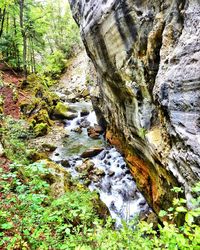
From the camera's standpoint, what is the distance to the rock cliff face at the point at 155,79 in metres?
4.94

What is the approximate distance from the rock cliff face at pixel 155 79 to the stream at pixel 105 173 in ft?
2.43

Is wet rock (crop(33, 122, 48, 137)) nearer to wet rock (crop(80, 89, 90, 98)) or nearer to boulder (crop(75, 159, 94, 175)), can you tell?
boulder (crop(75, 159, 94, 175))

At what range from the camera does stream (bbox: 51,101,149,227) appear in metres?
9.37

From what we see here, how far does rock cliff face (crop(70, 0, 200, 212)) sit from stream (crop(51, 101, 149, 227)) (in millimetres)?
742

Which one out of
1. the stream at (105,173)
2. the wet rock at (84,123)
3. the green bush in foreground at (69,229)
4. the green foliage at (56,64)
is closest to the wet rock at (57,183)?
the green bush in foreground at (69,229)

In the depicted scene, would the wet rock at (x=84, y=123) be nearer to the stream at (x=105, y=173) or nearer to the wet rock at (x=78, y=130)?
the wet rock at (x=78, y=130)

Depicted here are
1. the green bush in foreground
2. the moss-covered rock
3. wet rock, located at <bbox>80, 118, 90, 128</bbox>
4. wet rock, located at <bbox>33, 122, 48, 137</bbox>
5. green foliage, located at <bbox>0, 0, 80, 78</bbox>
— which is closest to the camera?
the green bush in foreground

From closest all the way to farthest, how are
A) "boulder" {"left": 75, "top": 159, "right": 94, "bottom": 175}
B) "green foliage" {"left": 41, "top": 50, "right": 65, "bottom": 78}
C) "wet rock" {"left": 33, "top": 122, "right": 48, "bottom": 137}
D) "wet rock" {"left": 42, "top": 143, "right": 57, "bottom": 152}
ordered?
"boulder" {"left": 75, "top": 159, "right": 94, "bottom": 175} → "wet rock" {"left": 42, "top": 143, "right": 57, "bottom": 152} → "wet rock" {"left": 33, "top": 122, "right": 48, "bottom": 137} → "green foliage" {"left": 41, "top": 50, "right": 65, "bottom": 78}

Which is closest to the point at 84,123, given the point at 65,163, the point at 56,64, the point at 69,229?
the point at 65,163

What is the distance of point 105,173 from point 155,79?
6.56 metres

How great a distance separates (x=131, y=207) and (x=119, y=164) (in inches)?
129

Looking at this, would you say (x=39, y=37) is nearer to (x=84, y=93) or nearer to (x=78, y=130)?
(x=84, y=93)

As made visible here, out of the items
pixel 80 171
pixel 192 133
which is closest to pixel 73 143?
pixel 80 171

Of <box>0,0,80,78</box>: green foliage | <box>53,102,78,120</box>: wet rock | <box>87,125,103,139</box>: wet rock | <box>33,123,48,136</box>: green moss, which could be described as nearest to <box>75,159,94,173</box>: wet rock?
<box>87,125,103,139</box>: wet rock
